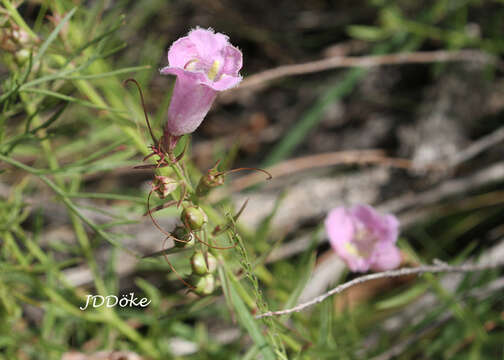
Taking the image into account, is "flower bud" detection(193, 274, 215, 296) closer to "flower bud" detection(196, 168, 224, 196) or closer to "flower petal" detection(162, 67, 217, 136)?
"flower bud" detection(196, 168, 224, 196)

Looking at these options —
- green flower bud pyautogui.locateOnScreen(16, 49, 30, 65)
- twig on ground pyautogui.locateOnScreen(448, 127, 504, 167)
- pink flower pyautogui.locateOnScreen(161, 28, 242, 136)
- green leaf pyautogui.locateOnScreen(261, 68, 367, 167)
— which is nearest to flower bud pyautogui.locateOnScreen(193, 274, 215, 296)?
pink flower pyautogui.locateOnScreen(161, 28, 242, 136)

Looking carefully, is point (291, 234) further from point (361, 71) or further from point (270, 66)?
point (270, 66)

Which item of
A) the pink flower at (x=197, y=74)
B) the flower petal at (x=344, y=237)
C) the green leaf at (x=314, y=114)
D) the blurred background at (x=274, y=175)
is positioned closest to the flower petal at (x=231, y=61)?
the pink flower at (x=197, y=74)

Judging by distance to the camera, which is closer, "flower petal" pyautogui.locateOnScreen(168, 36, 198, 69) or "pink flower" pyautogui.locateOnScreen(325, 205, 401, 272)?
"flower petal" pyautogui.locateOnScreen(168, 36, 198, 69)

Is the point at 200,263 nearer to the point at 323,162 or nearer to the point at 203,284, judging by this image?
the point at 203,284

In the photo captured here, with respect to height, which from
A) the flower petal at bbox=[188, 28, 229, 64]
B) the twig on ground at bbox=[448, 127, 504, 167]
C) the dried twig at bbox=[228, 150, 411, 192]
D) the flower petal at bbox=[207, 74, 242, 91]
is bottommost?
the flower petal at bbox=[207, 74, 242, 91]

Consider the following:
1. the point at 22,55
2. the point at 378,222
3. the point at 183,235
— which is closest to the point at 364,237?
the point at 378,222
